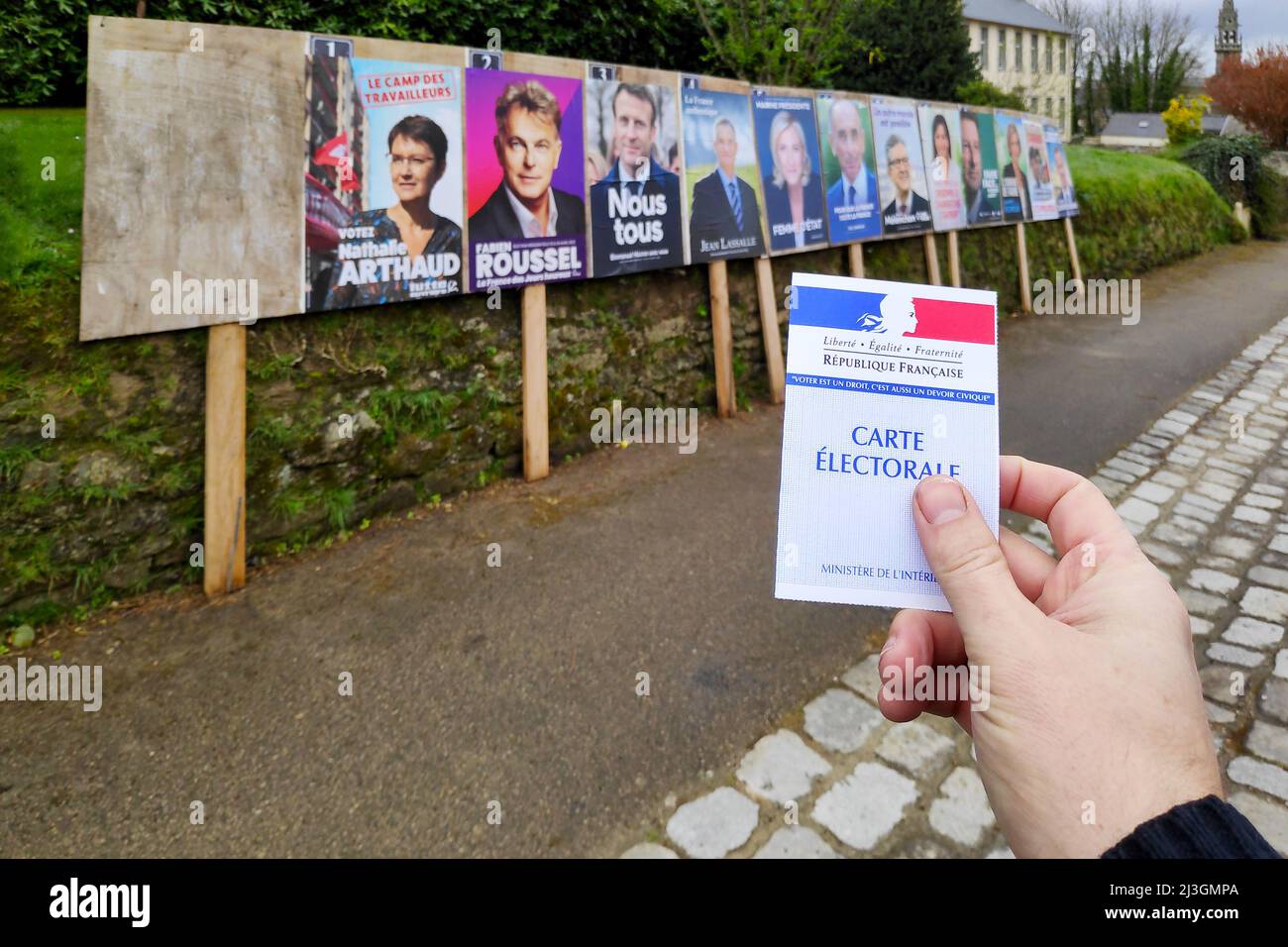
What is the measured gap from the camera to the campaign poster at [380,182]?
468 centimetres

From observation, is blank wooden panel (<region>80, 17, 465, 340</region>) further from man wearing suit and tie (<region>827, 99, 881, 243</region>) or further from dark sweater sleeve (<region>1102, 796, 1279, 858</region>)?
man wearing suit and tie (<region>827, 99, 881, 243</region>)

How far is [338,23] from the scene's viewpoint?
711cm

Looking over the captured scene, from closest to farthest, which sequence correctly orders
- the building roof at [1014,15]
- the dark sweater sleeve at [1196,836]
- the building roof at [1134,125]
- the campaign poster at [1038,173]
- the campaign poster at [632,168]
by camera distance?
the dark sweater sleeve at [1196,836], the campaign poster at [632,168], the campaign poster at [1038,173], the building roof at [1134,125], the building roof at [1014,15]

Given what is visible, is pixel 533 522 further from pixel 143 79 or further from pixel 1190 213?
pixel 1190 213

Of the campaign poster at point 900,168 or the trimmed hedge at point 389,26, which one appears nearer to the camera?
the trimmed hedge at point 389,26

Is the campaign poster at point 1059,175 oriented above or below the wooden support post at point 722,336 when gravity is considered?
above

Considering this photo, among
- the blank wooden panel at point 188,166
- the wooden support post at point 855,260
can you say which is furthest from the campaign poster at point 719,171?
the blank wooden panel at point 188,166

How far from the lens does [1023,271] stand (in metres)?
12.1

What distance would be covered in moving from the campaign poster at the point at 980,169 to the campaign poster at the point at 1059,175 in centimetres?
222

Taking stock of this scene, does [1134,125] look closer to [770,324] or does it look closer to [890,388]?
[770,324]

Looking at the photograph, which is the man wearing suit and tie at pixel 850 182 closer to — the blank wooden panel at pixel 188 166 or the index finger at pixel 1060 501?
the blank wooden panel at pixel 188 166

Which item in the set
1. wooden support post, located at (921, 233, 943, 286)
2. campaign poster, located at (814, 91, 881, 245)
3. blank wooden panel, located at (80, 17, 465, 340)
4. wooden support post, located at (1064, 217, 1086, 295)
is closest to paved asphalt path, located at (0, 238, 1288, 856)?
blank wooden panel, located at (80, 17, 465, 340)

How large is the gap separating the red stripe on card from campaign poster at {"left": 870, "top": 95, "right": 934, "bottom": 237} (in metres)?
8.22

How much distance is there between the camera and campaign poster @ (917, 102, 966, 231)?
9.92 metres
